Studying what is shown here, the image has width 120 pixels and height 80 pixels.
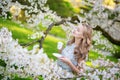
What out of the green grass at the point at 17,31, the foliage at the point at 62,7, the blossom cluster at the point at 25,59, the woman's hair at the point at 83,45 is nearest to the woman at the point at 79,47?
the woman's hair at the point at 83,45

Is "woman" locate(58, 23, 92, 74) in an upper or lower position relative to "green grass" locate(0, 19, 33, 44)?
upper

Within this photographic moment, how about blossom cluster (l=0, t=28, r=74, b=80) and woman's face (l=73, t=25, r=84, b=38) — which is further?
woman's face (l=73, t=25, r=84, b=38)

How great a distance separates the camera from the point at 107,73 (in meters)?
5.13

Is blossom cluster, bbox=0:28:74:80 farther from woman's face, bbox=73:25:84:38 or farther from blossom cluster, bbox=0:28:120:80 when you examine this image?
woman's face, bbox=73:25:84:38

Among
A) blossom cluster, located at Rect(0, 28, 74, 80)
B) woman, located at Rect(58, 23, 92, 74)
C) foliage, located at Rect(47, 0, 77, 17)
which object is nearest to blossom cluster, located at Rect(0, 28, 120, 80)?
blossom cluster, located at Rect(0, 28, 74, 80)

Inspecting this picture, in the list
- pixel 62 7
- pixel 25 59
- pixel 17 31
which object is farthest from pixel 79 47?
pixel 62 7

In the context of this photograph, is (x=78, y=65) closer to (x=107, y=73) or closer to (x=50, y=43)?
(x=107, y=73)

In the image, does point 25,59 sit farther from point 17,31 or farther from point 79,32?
point 17,31

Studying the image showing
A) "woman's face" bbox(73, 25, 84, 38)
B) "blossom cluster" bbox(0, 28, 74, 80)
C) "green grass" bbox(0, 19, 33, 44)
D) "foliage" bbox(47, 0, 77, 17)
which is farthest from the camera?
"foliage" bbox(47, 0, 77, 17)

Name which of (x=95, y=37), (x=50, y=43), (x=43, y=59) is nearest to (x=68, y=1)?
(x=50, y=43)

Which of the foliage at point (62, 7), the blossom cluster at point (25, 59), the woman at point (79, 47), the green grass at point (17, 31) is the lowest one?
the foliage at point (62, 7)

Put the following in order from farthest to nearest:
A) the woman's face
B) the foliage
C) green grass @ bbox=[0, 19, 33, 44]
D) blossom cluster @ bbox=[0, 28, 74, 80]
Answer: the foliage → green grass @ bbox=[0, 19, 33, 44] → the woman's face → blossom cluster @ bbox=[0, 28, 74, 80]

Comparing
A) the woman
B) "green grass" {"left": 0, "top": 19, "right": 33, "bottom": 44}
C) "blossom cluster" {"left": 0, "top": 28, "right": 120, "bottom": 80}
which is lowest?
"green grass" {"left": 0, "top": 19, "right": 33, "bottom": 44}

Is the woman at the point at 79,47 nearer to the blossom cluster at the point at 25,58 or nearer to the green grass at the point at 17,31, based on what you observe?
the blossom cluster at the point at 25,58
